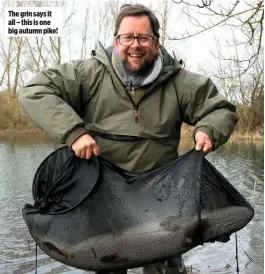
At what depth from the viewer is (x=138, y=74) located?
9.80 feet

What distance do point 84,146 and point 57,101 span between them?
1.00ft

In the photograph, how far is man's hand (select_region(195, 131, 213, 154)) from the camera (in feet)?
9.24

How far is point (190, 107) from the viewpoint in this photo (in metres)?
3.07

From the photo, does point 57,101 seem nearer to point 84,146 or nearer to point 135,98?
point 84,146

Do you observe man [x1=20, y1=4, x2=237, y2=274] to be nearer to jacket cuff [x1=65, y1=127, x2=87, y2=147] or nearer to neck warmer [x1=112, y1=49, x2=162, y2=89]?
neck warmer [x1=112, y1=49, x2=162, y2=89]

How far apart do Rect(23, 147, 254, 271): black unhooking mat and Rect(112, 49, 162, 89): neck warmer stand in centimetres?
50

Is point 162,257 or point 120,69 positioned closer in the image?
point 162,257

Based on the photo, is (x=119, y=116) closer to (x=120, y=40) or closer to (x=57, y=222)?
(x=120, y=40)

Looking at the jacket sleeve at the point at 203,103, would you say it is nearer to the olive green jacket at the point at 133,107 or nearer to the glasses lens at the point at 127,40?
the olive green jacket at the point at 133,107

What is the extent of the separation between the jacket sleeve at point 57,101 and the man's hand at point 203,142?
2.15 feet

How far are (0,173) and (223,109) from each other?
37.3ft

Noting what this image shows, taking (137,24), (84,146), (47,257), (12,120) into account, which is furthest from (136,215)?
(12,120)

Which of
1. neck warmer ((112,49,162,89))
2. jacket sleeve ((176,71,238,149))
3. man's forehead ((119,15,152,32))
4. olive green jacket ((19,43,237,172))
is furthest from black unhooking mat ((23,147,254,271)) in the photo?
man's forehead ((119,15,152,32))

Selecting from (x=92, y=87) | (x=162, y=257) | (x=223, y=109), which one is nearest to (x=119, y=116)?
(x=92, y=87)
